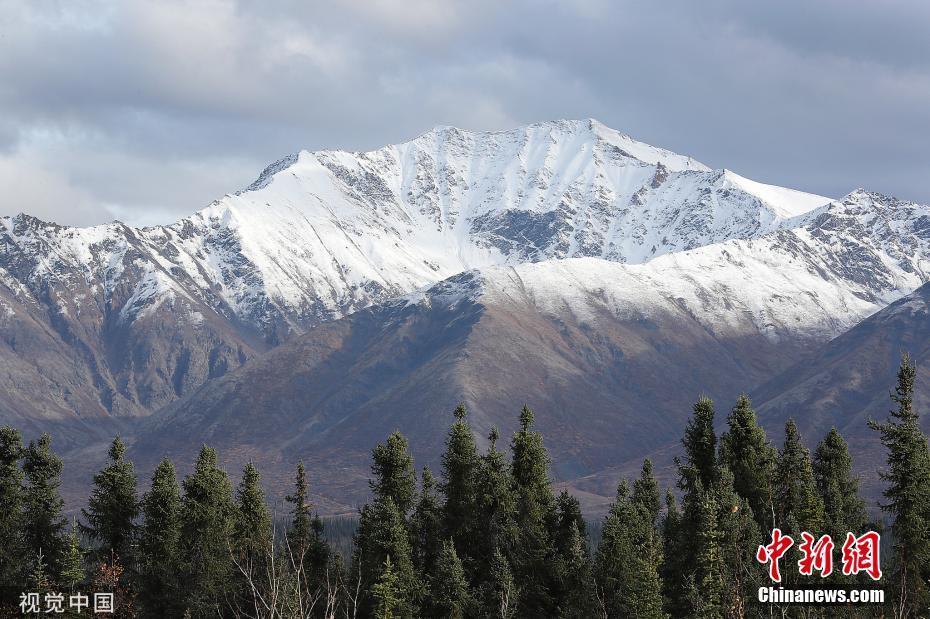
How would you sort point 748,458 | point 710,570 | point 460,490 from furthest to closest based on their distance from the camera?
1. point 460,490
2. point 748,458
3. point 710,570

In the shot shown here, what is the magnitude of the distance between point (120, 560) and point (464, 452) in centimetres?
3454

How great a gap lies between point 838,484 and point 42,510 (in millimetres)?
76751

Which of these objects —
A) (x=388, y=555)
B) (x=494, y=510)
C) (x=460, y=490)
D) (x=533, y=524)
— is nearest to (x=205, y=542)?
(x=388, y=555)

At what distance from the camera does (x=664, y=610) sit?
10769 cm

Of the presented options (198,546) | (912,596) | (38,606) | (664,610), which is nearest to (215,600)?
(198,546)

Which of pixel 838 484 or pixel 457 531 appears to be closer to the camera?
pixel 457 531

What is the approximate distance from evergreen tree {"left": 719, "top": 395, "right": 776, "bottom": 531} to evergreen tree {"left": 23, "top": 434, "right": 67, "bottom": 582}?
209 feet

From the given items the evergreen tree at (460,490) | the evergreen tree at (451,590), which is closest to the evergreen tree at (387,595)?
the evergreen tree at (451,590)

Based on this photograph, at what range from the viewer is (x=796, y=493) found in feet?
369

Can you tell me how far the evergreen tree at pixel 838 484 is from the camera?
115562 millimetres

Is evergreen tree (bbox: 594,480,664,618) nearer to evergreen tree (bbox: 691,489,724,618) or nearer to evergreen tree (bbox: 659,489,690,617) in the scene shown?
evergreen tree (bbox: 659,489,690,617)

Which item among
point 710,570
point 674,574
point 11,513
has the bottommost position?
point 674,574

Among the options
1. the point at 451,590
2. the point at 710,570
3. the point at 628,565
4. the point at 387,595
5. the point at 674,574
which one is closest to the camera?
the point at 710,570

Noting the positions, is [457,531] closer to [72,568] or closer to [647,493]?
[647,493]
